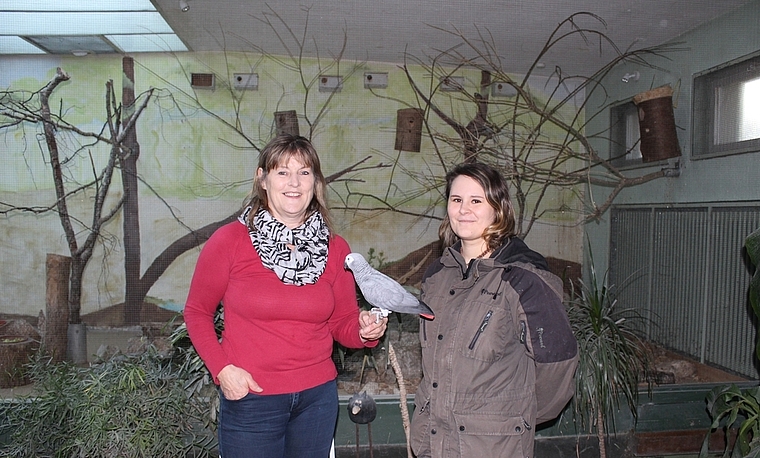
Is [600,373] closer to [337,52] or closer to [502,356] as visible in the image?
[502,356]

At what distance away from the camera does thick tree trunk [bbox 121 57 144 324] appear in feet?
8.42

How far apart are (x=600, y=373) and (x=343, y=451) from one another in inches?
45.5

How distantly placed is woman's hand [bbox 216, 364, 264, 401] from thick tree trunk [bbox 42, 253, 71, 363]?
1715 millimetres

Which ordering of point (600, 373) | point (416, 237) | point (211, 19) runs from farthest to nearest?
point (416, 237) < point (211, 19) < point (600, 373)

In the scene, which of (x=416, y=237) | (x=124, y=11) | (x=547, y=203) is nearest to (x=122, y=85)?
(x=124, y=11)

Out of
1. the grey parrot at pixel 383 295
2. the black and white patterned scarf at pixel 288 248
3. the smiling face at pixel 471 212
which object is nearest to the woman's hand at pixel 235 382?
the black and white patterned scarf at pixel 288 248

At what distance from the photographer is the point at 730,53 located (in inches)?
93.3

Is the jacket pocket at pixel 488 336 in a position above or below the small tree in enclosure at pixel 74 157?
below

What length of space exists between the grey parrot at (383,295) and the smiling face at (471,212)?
197 millimetres

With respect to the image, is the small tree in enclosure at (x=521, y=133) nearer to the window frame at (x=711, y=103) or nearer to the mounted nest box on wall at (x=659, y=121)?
the mounted nest box on wall at (x=659, y=121)

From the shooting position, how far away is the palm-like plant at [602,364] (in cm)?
226

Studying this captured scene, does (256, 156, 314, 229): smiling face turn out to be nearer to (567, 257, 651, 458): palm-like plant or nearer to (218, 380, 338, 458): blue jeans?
(218, 380, 338, 458): blue jeans

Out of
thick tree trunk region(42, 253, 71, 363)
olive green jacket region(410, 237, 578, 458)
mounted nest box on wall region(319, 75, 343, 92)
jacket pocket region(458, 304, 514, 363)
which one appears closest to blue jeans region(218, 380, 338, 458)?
Answer: olive green jacket region(410, 237, 578, 458)

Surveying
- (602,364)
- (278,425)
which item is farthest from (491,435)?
(602,364)
